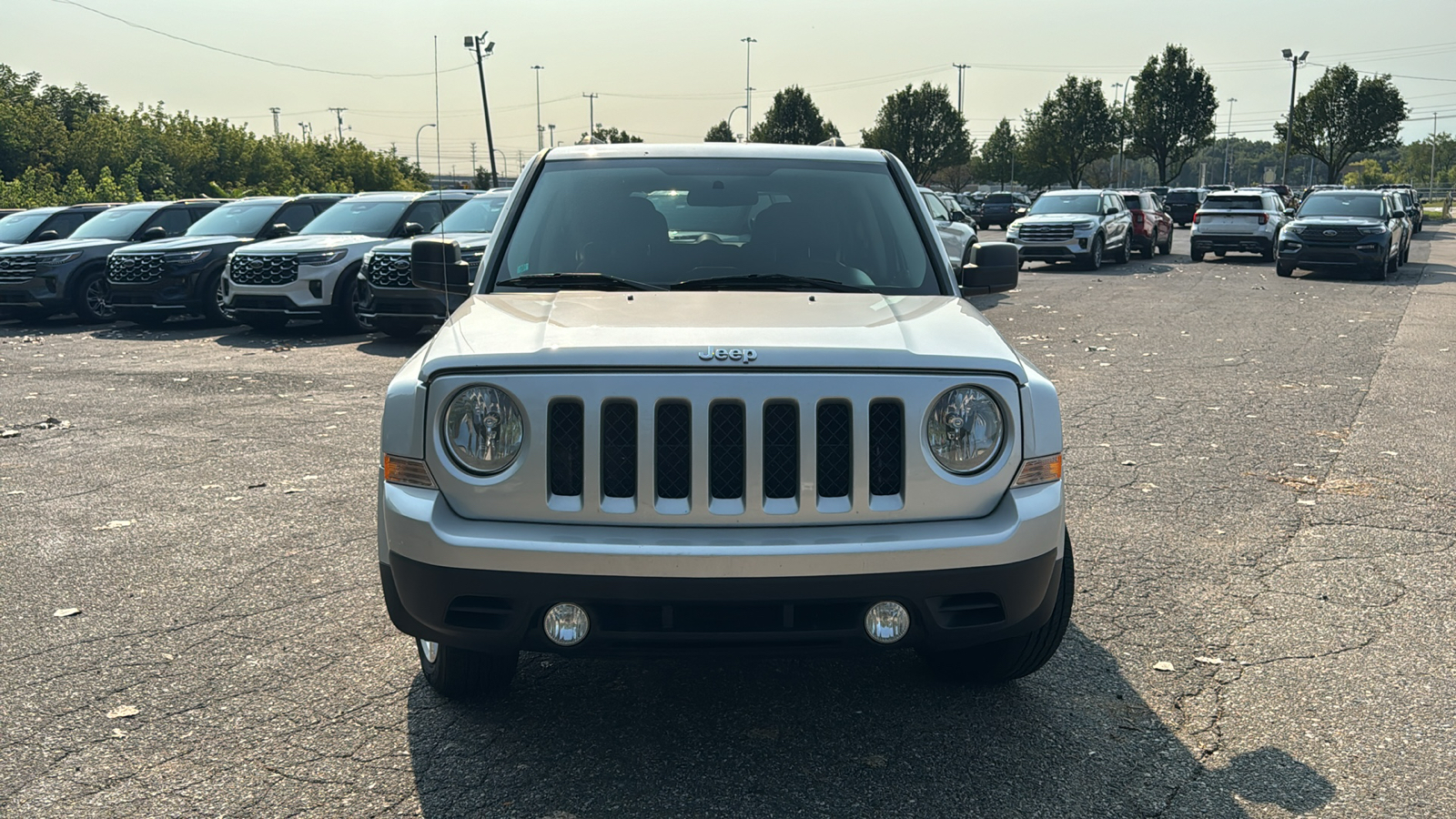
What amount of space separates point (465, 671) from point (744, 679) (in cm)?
93

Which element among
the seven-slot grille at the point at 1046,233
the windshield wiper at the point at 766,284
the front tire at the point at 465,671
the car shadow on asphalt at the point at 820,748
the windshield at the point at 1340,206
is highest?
the windshield at the point at 1340,206

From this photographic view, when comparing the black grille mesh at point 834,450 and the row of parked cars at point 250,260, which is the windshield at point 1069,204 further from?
the black grille mesh at point 834,450

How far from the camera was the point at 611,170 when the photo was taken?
4.73 m

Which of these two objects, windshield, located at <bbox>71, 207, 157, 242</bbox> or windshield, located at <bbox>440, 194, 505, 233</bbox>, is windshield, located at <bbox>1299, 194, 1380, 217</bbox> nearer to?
windshield, located at <bbox>440, 194, 505, 233</bbox>

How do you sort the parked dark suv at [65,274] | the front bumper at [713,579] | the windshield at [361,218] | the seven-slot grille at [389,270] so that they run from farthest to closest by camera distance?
the parked dark suv at [65,274]
the windshield at [361,218]
the seven-slot grille at [389,270]
the front bumper at [713,579]

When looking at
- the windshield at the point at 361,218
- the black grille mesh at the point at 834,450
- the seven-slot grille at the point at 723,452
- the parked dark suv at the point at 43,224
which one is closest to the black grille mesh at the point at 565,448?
the seven-slot grille at the point at 723,452

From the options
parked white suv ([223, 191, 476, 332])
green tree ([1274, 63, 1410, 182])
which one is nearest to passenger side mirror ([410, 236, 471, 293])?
parked white suv ([223, 191, 476, 332])

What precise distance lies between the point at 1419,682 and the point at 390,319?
1113 cm

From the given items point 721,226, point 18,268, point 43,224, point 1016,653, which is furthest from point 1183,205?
point 1016,653

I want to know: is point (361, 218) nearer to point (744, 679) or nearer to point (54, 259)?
point (54, 259)

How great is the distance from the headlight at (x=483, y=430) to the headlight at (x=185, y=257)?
46.2 ft

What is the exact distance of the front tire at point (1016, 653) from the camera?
3684 mm

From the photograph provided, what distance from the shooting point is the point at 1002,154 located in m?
100

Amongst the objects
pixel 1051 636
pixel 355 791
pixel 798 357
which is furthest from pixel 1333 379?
pixel 355 791
